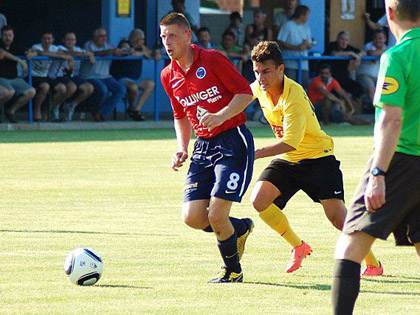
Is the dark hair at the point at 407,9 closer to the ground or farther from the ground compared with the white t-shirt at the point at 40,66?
farther from the ground

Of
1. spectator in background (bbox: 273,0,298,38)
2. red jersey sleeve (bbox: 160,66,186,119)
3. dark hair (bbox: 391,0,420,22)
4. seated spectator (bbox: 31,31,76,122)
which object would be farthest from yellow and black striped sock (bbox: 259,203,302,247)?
spectator in background (bbox: 273,0,298,38)

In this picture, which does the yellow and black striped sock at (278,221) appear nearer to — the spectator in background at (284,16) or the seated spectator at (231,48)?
the seated spectator at (231,48)

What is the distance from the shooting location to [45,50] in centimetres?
2083

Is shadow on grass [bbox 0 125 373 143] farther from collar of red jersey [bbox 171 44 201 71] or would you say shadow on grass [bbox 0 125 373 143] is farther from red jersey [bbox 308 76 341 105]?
collar of red jersey [bbox 171 44 201 71]

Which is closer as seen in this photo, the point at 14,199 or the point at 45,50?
the point at 14,199

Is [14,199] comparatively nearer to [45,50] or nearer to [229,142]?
[229,142]

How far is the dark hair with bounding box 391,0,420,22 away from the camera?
5336mm

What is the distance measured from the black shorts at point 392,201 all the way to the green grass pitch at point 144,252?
45.2 inches

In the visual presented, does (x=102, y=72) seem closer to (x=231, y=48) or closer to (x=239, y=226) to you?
(x=231, y=48)

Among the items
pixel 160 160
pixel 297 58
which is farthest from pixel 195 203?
pixel 297 58

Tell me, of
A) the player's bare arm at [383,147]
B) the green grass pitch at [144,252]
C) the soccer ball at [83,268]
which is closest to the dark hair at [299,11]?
the green grass pitch at [144,252]

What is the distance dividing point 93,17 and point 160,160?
374 inches

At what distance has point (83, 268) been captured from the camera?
718 cm

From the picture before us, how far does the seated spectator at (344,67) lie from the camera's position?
23.7 metres
